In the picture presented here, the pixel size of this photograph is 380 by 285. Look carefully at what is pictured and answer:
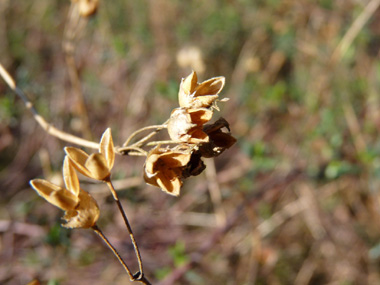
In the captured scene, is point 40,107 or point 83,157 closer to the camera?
point 83,157

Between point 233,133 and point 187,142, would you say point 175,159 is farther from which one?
point 233,133

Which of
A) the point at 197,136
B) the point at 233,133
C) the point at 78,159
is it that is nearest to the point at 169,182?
the point at 197,136

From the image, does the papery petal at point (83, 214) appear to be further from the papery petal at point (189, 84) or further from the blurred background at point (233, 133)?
the blurred background at point (233, 133)

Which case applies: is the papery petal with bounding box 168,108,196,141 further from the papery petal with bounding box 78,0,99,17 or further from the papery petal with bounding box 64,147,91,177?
the papery petal with bounding box 78,0,99,17

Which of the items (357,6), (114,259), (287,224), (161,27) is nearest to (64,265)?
(114,259)

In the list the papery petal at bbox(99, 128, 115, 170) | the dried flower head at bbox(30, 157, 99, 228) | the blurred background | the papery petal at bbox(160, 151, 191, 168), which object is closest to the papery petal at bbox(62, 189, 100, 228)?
the dried flower head at bbox(30, 157, 99, 228)

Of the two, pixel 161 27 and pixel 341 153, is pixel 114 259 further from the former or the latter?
pixel 161 27

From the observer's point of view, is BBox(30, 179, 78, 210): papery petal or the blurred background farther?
the blurred background
